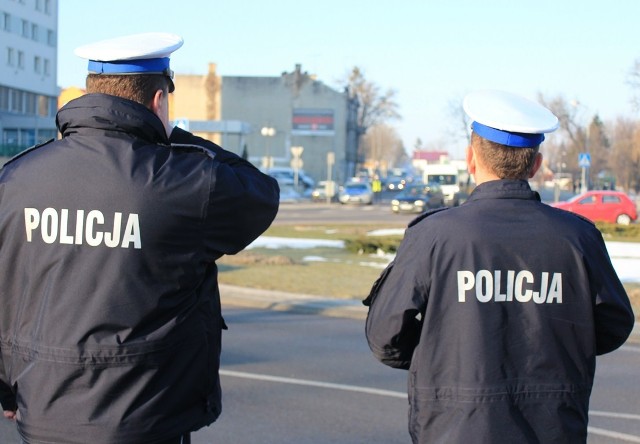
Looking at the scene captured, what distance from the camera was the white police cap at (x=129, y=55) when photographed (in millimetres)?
3031

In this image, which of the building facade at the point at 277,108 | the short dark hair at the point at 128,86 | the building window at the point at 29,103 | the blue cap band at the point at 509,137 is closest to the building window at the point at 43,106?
the building window at the point at 29,103

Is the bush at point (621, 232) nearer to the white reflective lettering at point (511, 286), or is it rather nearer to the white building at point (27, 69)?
the white reflective lettering at point (511, 286)

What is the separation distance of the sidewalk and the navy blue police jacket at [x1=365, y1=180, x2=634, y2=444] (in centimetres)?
1023

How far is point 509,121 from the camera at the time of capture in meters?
3.19

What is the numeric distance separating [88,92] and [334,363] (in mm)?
6842

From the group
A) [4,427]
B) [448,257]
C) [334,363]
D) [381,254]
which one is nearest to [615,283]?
[448,257]

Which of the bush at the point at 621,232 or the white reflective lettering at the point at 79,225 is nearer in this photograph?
the white reflective lettering at the point at 79,225

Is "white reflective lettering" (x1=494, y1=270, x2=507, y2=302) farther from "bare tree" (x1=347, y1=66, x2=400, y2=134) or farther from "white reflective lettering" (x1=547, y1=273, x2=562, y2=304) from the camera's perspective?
"bare tree" (x1=347, y1=66, x2=400, y2=134)

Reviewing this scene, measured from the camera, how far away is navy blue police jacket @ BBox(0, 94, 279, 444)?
2.88 meters

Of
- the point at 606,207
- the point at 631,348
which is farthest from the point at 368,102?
the point at 631,348

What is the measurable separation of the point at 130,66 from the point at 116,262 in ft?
2.07

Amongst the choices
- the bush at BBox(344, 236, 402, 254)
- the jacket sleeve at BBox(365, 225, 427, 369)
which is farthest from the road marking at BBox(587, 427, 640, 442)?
the bush at BBox(344, 236, 402, 254)

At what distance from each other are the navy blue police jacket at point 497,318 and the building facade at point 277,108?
88763 mm

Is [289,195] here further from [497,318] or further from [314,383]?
[497,318]
